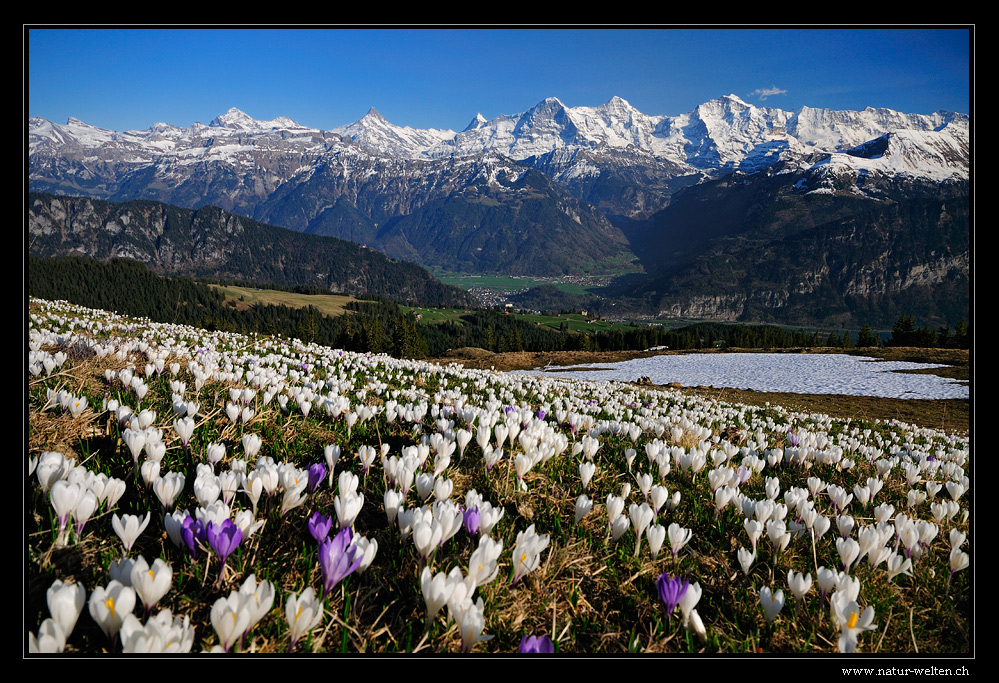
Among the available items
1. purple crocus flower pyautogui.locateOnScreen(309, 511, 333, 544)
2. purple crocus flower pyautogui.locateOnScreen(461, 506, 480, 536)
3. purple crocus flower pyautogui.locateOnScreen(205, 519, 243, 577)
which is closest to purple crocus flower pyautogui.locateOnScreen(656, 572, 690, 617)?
purple crocus flower pyautogui.locateOnScreen(461, 506, 480, 536)

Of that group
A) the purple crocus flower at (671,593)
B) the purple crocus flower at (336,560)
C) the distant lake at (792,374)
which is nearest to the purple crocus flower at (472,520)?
the purple crocus flower at (336,560)

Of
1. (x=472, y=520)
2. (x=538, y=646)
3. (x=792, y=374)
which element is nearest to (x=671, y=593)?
(x=538, y=646)

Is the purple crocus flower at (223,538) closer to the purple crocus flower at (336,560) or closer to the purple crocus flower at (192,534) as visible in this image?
the purple crocus flower at (192,534)

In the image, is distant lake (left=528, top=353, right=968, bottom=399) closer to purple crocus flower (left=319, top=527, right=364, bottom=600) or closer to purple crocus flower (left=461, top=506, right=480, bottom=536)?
purple crocus flower (left=461, top=506, right=480, bottom=536)
